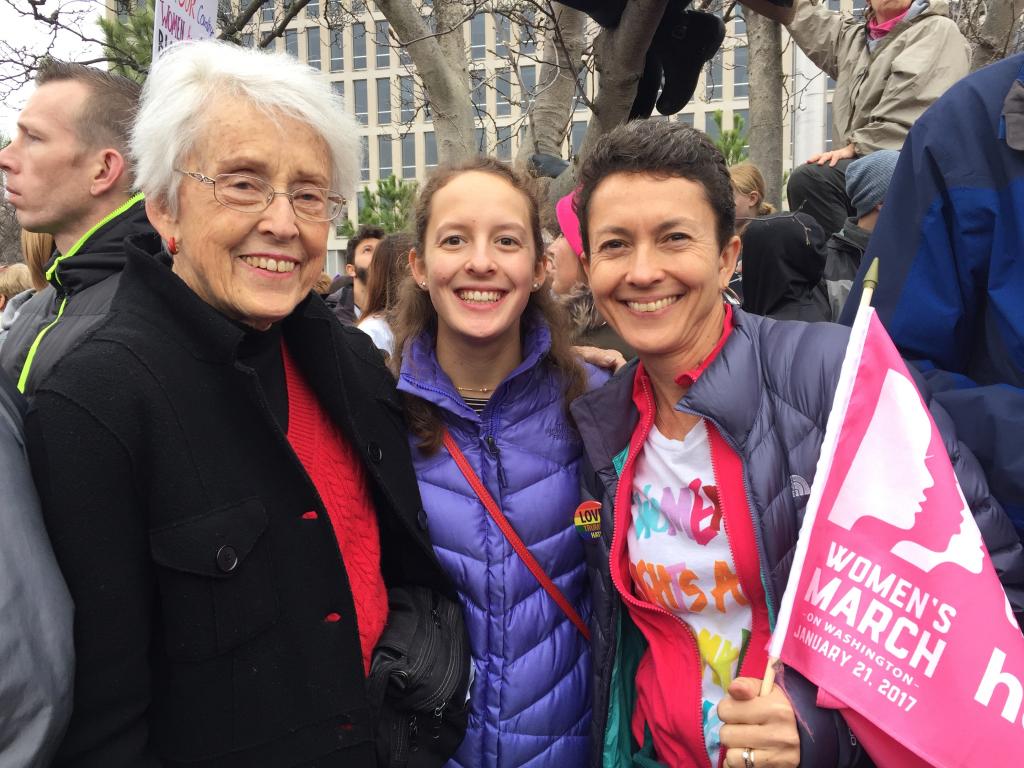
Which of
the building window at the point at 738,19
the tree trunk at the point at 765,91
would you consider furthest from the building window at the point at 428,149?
the tree trunk at the point at 765,91

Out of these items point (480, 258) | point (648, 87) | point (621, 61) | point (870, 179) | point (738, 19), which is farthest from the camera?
point (738, 19)

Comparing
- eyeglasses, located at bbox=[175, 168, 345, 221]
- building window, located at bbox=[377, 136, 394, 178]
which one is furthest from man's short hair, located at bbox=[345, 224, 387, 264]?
building window, located at bbox=[377, 136, 394, 178]

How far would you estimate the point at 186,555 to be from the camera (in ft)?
4.75

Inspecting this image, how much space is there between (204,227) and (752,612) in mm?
1413

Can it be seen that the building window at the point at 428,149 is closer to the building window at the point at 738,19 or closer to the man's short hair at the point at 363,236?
the building window at the point at 738,19

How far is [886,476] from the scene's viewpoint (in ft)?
4.52

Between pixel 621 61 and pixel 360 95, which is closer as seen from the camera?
pixel 621 61

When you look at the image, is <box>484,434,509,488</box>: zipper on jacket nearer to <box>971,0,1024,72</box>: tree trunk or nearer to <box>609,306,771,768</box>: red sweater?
<box>609,306,771,768</box>: red sweater

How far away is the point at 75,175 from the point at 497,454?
161 cm

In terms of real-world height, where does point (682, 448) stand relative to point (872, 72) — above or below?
below

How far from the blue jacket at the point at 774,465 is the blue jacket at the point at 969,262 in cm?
6

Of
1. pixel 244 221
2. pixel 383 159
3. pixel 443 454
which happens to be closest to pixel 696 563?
pixel 443 454

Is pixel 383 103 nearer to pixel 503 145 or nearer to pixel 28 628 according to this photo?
pixel 503 145

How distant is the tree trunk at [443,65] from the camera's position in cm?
403
